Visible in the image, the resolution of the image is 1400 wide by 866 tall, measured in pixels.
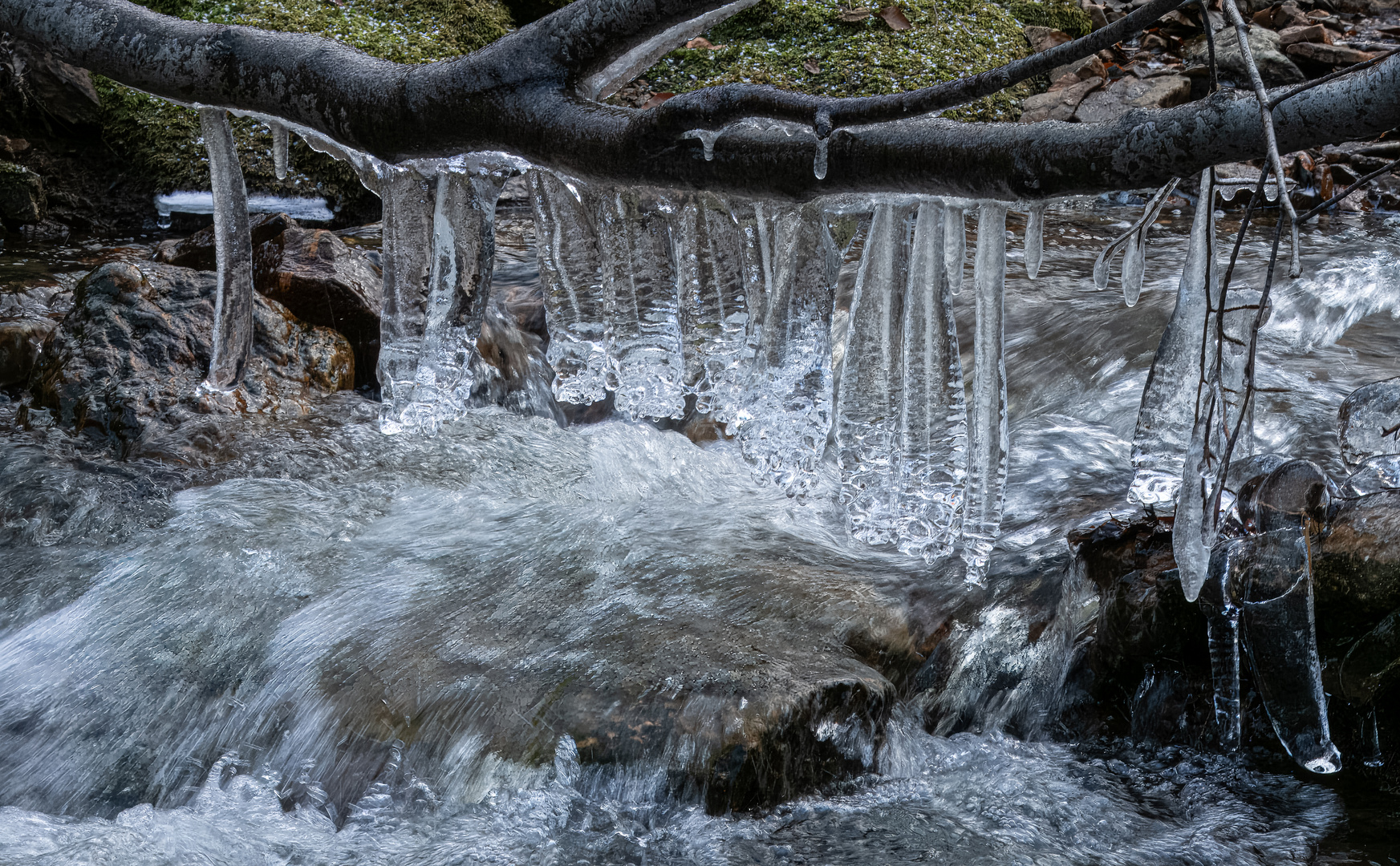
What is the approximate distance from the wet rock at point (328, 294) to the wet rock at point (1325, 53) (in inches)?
264

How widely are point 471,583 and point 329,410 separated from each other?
144cm

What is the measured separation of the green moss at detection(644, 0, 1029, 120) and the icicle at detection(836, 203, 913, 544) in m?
5.29

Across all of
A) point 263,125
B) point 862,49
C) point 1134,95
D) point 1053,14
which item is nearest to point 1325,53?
point 1134,95

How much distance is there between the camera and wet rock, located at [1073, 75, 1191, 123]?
6.83m

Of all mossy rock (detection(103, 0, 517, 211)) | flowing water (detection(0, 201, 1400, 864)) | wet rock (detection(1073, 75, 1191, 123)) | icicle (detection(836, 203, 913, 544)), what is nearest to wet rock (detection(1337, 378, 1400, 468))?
flowing water (detection(0, 201, 1400, 864))

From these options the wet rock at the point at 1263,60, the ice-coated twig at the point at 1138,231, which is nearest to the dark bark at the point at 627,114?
the ice-coated twig at the point at 1138,231

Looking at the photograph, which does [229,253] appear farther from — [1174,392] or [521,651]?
[1174,392]

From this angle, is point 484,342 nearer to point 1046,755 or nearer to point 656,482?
point 656,482

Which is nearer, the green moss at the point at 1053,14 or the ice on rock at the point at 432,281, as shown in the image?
the ice on rock at the point at 432,281

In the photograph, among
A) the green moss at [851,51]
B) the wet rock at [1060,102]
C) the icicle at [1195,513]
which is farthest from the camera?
the green moss at [851,51]

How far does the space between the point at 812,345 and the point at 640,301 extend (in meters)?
0.40

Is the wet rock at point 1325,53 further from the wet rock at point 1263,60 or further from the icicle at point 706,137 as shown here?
the icicle at point 706,137

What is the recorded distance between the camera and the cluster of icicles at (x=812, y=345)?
2.03 m

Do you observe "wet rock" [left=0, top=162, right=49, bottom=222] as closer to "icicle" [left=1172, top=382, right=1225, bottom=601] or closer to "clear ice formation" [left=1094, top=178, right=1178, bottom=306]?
"clear ice formation" [left=1094, top=178, right=1178, bottom=306]
